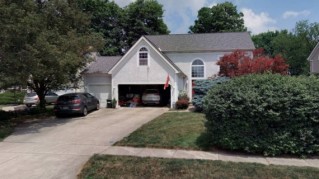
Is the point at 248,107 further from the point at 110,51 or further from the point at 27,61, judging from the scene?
the point at 110,51

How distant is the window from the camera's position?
30859 millimetres

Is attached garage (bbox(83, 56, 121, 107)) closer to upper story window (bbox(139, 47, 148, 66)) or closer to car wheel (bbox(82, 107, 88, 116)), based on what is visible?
upper story window (bbox(139, 47, 148, 66))

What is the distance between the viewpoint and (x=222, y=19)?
5831 centimetres

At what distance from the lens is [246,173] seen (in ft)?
27.1

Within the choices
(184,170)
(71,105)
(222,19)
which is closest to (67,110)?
(71,105)

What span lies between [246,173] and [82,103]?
1585cm

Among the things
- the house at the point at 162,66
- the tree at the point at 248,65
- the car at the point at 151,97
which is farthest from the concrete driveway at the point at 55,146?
the tree at the point at 248,65

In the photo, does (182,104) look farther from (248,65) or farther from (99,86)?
(99,86)

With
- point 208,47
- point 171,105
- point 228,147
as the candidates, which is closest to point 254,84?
point 228,147

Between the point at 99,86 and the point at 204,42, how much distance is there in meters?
11.0

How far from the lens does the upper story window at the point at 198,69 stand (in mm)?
30859

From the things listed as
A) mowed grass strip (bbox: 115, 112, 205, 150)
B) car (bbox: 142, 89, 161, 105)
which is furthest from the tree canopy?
mowed grass strip (bbox: 115, 112, 205, 150)

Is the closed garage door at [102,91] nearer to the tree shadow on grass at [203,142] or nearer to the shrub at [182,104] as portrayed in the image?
the shrub at [182,104]

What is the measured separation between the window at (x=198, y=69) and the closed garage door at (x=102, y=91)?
8.16 meters
